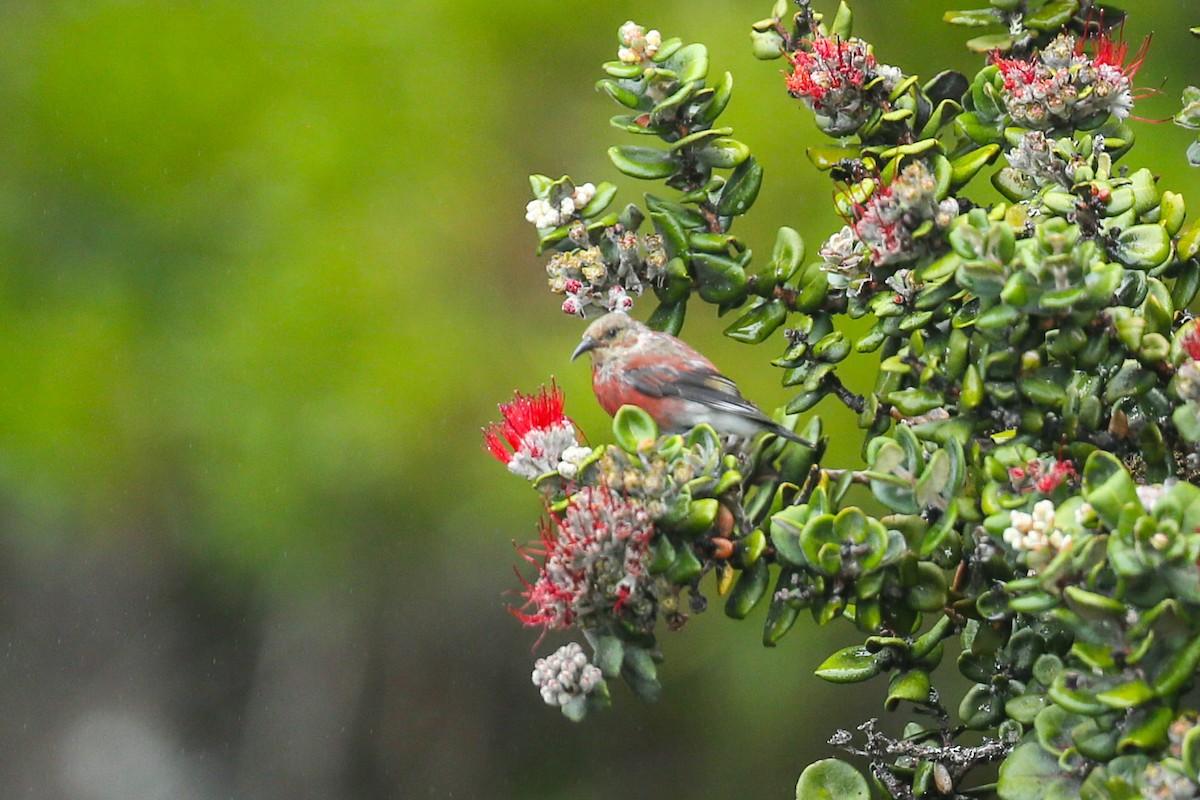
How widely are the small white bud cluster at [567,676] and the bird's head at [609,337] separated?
1.42m

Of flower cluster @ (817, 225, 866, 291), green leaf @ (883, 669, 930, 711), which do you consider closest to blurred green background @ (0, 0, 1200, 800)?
flower cluster @ (817, 225, 866, 291)

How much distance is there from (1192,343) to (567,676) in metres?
0.84

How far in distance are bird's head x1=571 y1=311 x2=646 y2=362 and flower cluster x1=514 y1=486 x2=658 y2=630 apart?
4.51 ft

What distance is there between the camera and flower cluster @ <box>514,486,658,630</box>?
5.09 feet

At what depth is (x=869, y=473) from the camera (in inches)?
62.4

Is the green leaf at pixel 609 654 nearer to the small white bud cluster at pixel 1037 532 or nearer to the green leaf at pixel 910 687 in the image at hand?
the green leaf at pixel 910 687

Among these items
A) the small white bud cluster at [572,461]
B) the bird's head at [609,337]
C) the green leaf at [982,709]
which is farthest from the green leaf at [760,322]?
the bird's head at [609,337]

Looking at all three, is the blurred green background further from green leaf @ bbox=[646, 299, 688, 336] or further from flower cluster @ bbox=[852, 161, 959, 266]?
flower cluster @ bbox=[852, 161, 959, 266]

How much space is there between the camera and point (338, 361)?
3.81 metres

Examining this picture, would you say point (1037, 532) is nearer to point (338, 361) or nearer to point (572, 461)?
point (572, 461)

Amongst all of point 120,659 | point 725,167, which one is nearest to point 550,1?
point 725,167

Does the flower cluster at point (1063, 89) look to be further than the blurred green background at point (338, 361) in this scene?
No

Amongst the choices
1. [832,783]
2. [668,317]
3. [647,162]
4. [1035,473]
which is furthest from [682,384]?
[1035,473]

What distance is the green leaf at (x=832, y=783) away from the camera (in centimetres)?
169
